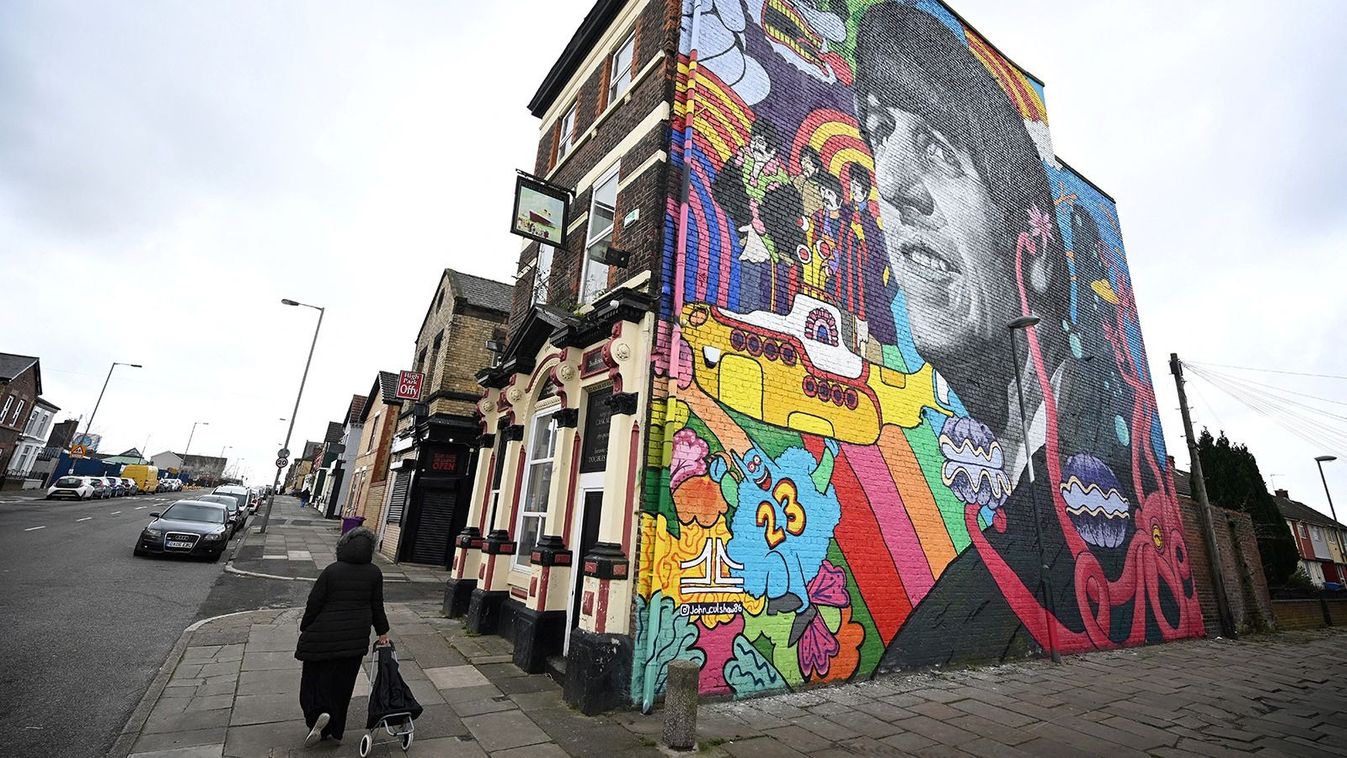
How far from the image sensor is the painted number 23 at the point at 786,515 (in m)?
7.08

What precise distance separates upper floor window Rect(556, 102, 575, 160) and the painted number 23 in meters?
8.18

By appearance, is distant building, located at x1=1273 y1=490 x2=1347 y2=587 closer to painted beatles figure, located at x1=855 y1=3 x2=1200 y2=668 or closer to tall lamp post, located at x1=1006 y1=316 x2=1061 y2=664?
painted beatles figure, located at x1=855 y1=3 x2=1200 y2=668

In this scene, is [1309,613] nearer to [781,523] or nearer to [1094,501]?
[1094,501]

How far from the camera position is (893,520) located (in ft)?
27.4

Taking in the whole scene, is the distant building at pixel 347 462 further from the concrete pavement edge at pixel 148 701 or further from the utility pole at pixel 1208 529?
the utility pole at pixel 1208 529

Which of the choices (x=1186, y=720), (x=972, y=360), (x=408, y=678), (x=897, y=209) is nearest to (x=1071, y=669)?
(x=1186, y=720)

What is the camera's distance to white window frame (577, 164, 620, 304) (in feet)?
29.6

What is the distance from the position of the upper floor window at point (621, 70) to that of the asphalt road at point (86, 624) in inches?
403

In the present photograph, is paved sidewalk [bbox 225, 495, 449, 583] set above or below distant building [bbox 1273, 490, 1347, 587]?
below

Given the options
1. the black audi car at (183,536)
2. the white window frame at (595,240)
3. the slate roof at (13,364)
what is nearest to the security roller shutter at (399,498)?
the black audi car at (183,536)

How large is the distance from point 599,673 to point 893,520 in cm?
480

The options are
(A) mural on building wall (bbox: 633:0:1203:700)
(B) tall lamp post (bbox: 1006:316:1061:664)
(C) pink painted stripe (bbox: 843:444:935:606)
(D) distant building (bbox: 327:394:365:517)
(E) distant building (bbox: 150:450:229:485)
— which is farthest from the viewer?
(E) distant building (bbox: 150:450:229:485)

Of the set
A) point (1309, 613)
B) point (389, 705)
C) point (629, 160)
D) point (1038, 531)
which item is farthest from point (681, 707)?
point (1309, 613)

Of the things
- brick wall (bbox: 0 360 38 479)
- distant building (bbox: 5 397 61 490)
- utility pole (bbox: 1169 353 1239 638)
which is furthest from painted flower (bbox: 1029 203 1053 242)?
distant building (bbox: 5 397 61 490)
